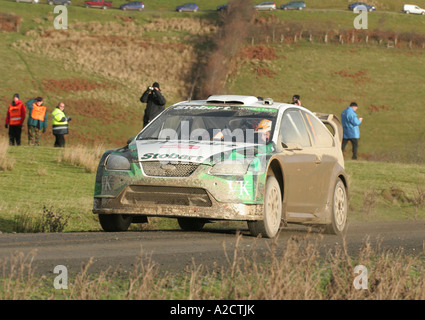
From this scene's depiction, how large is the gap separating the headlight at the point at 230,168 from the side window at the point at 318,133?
2.36m

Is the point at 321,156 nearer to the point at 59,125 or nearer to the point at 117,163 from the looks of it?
the point at 117,163

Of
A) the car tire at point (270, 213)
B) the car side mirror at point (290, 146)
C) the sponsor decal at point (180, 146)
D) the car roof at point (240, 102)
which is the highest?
the car roof at point (240, 102)

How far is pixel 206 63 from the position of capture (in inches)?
2958

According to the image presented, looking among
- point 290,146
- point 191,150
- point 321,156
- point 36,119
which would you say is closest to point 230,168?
point 191,150

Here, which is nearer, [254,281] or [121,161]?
[254,281]

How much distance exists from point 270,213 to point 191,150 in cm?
118

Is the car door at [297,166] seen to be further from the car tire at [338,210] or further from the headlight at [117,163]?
the headlight at [117,163]

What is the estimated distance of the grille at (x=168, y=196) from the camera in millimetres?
9547

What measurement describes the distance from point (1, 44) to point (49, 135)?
75.5 feet

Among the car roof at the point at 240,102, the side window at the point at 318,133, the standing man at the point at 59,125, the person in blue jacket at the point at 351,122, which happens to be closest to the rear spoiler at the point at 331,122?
the side window at the point at 318,133

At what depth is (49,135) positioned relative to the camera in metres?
51.6
